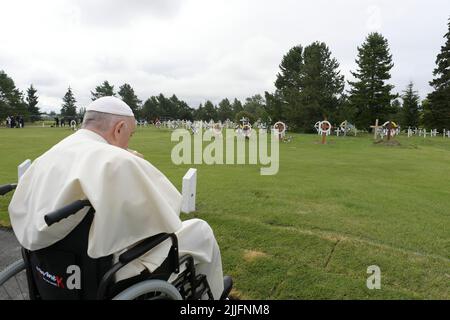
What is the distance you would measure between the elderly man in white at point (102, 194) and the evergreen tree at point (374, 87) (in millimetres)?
42371

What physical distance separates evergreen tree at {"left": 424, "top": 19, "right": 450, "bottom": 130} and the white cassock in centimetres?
4866

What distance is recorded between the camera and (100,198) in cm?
176

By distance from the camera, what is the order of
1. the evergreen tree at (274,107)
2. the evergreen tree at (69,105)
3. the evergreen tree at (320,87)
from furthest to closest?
the evergreen tree at (69,105)
the evergreen tree at (274,107)
the evergreen tree at (320,87)

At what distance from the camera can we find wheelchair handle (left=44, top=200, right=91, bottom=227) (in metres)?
1.63

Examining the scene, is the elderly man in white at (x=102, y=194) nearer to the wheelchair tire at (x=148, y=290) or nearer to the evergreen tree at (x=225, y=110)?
the wheelchair tire at (x=148, y=290)

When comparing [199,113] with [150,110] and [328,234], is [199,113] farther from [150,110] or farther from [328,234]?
[328,234]

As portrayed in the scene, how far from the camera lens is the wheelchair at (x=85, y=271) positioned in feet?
6.08

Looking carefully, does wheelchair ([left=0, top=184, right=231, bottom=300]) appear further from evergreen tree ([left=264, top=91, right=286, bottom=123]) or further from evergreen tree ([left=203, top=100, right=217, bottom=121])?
evergreen tree ([left=203, top=100, right=217, bottom=121])

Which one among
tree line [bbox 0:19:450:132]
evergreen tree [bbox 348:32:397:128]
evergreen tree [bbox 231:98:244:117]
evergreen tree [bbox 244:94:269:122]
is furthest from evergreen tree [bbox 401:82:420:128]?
evergreen tree [bbox 231:98:244:117]

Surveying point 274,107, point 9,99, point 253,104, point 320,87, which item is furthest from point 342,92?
point 253,104

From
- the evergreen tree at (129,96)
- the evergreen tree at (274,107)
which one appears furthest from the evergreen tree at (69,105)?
the evergreen tree at (274,107)

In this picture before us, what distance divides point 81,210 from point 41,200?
0.27 meters

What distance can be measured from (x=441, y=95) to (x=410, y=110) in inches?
418
